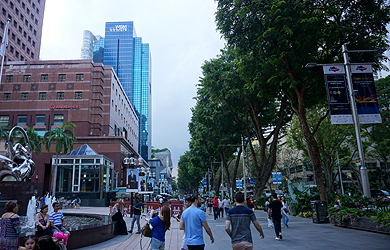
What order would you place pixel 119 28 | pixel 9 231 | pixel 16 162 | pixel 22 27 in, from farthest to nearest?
1. pixel 119 28
2. pixel 22 27
3. pixel 16 162
4. pixel 9 231

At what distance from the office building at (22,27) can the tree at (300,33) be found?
197 feet

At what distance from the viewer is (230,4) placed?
716 inches

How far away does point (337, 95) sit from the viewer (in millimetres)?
13859

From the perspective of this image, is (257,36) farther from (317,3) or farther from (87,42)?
(87,42)

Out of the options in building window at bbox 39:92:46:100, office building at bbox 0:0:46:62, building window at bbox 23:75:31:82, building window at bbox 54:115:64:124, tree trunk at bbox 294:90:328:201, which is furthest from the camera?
office building at bbox 0:0:46:62

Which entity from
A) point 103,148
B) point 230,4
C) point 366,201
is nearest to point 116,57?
point 103,148

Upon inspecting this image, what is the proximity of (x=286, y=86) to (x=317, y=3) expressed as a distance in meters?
5.58

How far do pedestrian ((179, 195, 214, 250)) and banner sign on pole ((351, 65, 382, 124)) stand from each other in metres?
11.2

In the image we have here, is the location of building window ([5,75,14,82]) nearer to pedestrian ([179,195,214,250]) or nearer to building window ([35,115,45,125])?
building window ([35,115,45,125])

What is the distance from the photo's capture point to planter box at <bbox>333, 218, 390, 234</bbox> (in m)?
11.3

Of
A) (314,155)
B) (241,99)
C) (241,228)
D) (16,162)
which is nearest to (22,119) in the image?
(16,162)

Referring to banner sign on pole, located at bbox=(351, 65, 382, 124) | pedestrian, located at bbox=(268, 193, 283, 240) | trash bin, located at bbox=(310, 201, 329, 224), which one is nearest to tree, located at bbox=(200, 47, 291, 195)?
banner sign on pole, located at bbox=(351, 65, 382, 124)

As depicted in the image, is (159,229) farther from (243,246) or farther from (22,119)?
(22,119)

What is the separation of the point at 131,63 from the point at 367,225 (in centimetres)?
13458
